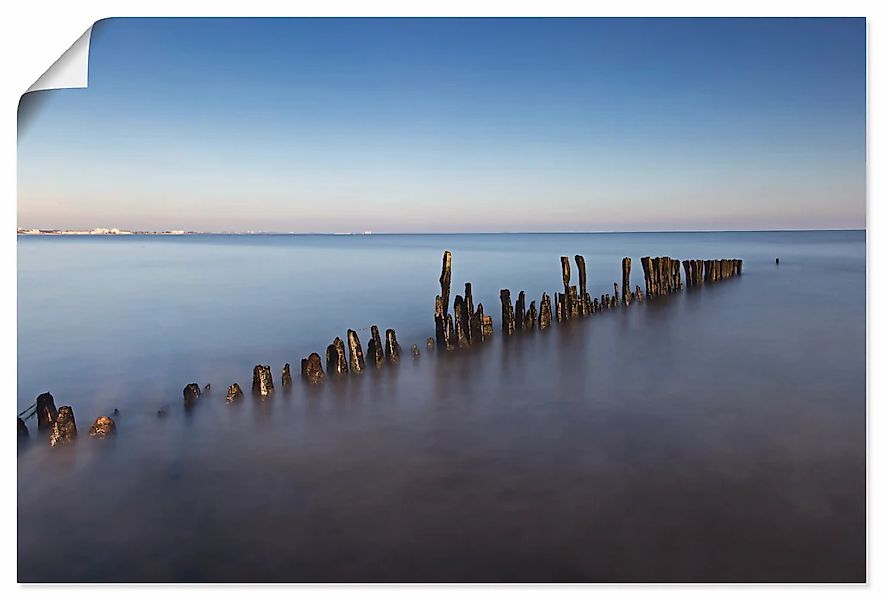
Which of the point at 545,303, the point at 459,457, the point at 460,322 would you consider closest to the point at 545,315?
the point at 545,303

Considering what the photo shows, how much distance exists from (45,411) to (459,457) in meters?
2.36

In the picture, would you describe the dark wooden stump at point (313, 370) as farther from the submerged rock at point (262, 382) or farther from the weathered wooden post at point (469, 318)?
the weathered wooden post at point (469, 318)

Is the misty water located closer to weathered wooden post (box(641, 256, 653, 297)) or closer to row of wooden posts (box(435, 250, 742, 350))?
row of wooden posts (box(435, 250, 742, 350))

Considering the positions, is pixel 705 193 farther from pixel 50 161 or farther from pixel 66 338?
pixel 66 338

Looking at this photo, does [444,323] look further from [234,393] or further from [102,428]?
[102,428]

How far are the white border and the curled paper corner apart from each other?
3cm

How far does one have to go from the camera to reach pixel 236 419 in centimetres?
371

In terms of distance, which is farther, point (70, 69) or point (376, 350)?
point (376, 350)

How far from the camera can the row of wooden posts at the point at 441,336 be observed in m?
3.42

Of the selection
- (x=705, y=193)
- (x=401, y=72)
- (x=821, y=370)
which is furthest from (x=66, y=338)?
(x=821, y=370)

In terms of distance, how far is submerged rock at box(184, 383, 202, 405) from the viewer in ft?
13.0

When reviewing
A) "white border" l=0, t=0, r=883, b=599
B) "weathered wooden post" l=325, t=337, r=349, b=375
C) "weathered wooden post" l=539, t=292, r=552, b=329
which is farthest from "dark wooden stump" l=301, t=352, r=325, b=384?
"weathered wooden post" l=539, t=292, r=552, b=329
